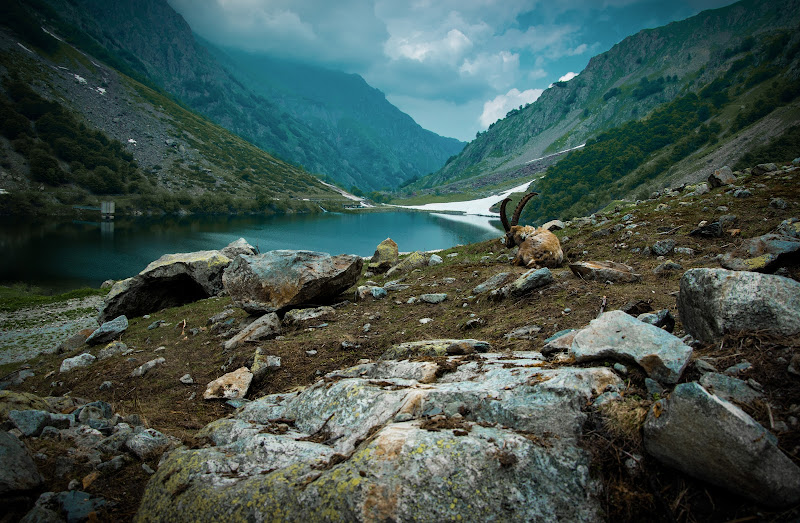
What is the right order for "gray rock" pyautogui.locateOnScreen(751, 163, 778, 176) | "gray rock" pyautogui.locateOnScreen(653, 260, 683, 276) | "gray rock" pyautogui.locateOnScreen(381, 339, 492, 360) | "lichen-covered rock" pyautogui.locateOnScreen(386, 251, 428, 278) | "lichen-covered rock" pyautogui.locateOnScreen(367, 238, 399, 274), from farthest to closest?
"lichen-covered rock" pyautogui.locateOnScreen(367, 238, 399, 274) → "lichen-covered rock" pyautogui.locateOnScreen(386, 251, 428, 278) → "gray rock" pyautogui.locateOnScreen(751, 163, 778, 176) → "gray rock" pyautogui.locateOnScreen(653, 260, 683, 276) → "gray rock" pyautogui.locateOnScreen(381, 339, 492, 360)

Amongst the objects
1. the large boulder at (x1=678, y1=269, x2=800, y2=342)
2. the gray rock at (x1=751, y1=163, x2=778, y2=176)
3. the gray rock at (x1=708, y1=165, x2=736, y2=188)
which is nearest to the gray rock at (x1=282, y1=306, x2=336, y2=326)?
the large boulder at (x1=678, y1=269, x2=800, y2=342)

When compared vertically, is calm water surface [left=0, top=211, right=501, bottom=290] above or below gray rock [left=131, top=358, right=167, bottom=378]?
below

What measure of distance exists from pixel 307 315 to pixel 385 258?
14.1m

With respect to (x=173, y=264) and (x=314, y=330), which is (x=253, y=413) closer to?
(x=314, y=330)

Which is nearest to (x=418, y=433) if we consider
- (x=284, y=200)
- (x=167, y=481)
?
(x=167, y=481)

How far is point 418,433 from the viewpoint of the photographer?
366 cm

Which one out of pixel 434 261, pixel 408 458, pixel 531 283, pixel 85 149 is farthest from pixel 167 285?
pixel 85 149

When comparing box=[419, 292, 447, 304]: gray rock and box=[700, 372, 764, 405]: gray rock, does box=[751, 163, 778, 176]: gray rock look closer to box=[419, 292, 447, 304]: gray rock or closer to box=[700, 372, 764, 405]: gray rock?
box=[419, 292, 447, 304]: gray rock

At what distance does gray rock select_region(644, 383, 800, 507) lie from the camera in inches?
102

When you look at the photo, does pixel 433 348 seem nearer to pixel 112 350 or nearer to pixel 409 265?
pixel 112 350

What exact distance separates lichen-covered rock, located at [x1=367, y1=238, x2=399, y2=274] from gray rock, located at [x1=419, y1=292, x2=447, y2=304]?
1108 centimetres

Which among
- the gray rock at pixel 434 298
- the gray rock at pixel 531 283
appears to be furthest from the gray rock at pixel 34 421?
the gray rock at pixel 531 283

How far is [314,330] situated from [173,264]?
1445cm

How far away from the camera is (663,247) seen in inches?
518
